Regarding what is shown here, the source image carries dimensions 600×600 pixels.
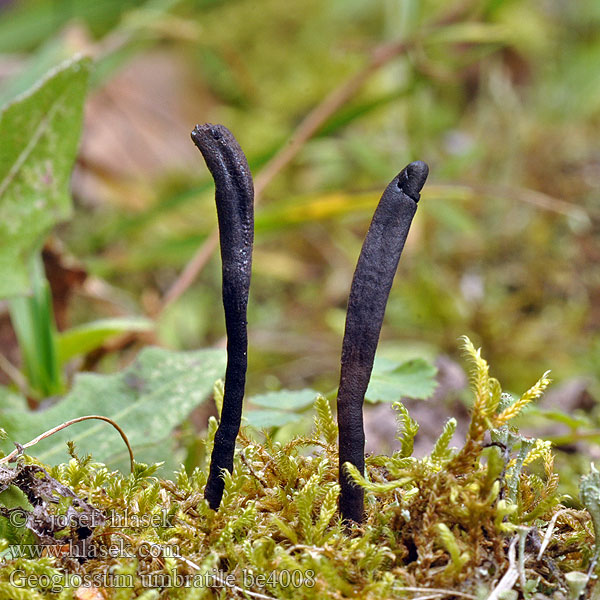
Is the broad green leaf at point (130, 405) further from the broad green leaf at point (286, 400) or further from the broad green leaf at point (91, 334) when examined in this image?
the broad green leaf at point (91, 334)

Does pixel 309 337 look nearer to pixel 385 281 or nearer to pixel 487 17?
pixel 487 17

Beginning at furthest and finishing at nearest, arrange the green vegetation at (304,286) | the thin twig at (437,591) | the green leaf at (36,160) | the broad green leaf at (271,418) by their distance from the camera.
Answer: the green leaf at (36,160) → the broad green leaf at (271,418) → the green vegetation at (304,286) → the thin twig at (437,591)

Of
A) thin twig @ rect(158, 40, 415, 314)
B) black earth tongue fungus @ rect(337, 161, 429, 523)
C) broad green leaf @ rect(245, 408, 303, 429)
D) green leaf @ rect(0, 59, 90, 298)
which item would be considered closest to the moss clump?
black earth tongue fungus @ rect(337, 161, 429, 523)

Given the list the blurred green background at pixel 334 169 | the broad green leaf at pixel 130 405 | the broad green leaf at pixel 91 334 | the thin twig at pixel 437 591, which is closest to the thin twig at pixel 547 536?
the thin twig at pixel 437 591

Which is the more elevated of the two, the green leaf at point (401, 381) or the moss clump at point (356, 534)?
the green leaf at point (401, 381)

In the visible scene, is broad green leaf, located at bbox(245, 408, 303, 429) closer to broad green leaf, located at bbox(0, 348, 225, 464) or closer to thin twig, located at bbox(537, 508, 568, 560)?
broad green leaf, located at bbox(0, 348, 225, 464)

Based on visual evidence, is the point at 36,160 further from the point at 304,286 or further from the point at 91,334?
the point at 304,286

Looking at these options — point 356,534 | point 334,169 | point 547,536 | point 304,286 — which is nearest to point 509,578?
point 547,536
